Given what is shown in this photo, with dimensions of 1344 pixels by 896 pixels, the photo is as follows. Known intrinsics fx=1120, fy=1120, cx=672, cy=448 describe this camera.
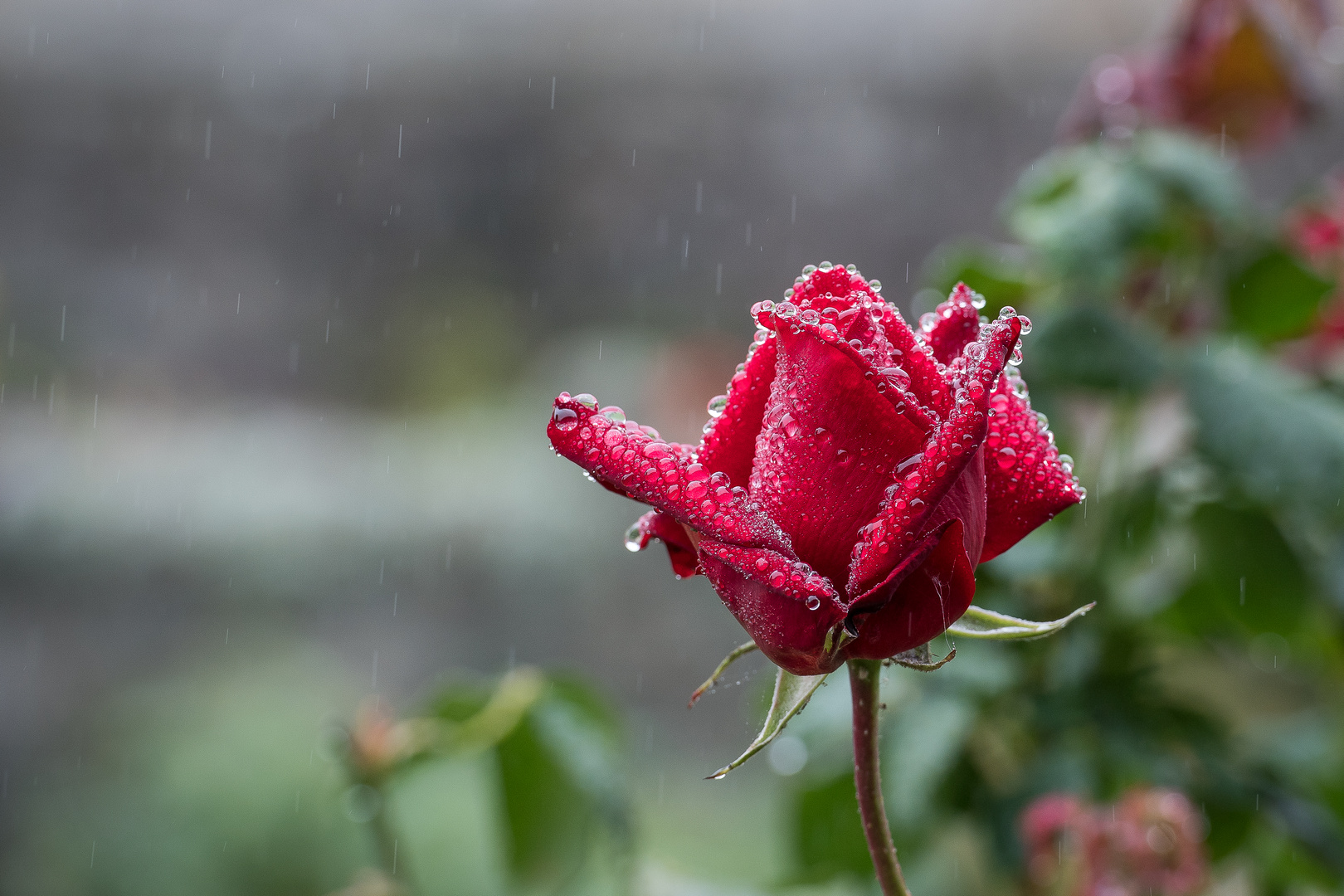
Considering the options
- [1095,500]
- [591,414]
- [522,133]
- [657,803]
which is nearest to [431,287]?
[522,133]

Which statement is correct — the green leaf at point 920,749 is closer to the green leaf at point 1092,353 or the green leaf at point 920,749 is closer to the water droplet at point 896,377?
the green leaf at point 1092,353

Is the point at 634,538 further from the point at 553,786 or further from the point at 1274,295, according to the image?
the point at 1274,295

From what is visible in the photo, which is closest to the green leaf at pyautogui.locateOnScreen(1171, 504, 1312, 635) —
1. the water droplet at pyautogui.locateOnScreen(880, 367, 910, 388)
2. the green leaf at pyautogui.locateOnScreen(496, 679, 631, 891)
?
the green leaf at pyautogui.locateOnScreen(496, 679, 631, 891)

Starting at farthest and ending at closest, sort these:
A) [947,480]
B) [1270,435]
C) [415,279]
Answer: [415,279], [1270,435], [947,480]

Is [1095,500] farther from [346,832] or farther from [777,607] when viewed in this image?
[346,832]

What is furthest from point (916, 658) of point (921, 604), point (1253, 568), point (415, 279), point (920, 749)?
point (415, 279)

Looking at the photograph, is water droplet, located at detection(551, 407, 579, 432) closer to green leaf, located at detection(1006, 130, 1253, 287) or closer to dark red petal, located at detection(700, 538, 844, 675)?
dark red petal, located at detection(700, 538, 844, 675)

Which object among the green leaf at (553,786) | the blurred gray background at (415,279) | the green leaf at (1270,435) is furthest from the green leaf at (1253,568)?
the blurred gray background at (415,279)
